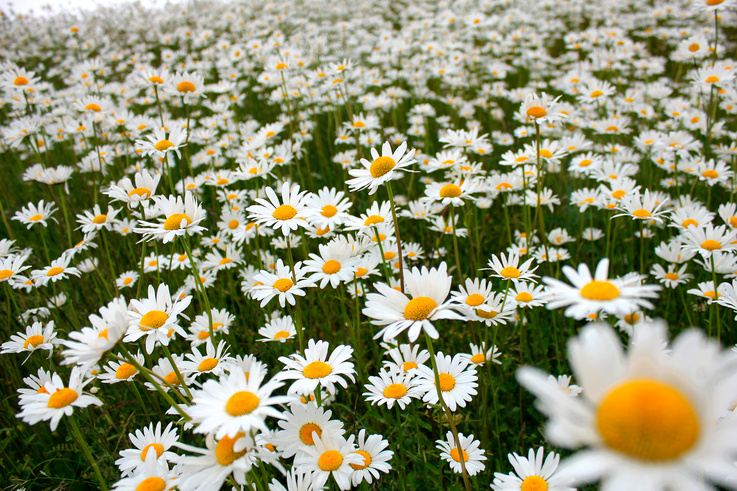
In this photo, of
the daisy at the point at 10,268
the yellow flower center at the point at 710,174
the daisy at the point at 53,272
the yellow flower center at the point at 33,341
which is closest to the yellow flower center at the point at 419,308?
the yellow flower center at the point at 33,341

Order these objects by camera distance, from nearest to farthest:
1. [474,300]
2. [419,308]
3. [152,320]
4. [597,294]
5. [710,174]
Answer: [597,294], [419,308], [152,320], [474,300], [710,174]

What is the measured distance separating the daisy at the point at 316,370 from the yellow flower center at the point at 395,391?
9.0 inches

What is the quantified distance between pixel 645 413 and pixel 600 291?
0.45 metres

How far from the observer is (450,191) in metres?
2.40

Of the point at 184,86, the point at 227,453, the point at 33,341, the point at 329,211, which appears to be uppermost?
A: the point at 184,86

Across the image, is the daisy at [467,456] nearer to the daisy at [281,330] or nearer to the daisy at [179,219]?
the daisy at [281,330]

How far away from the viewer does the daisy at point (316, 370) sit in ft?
5.00

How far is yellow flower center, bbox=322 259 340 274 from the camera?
2059 mm

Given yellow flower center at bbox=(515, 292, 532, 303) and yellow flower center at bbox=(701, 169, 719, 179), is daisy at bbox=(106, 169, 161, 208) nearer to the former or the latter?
yellow flower center at bbox=(515, 292, 532, 303)

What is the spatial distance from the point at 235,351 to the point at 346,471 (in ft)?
5.04

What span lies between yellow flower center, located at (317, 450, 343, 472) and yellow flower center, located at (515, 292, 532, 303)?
3.68 feet

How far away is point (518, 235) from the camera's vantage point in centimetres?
336

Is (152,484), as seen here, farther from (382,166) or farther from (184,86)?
(184,86)

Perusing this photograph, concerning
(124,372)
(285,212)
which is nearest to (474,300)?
(285,212)
